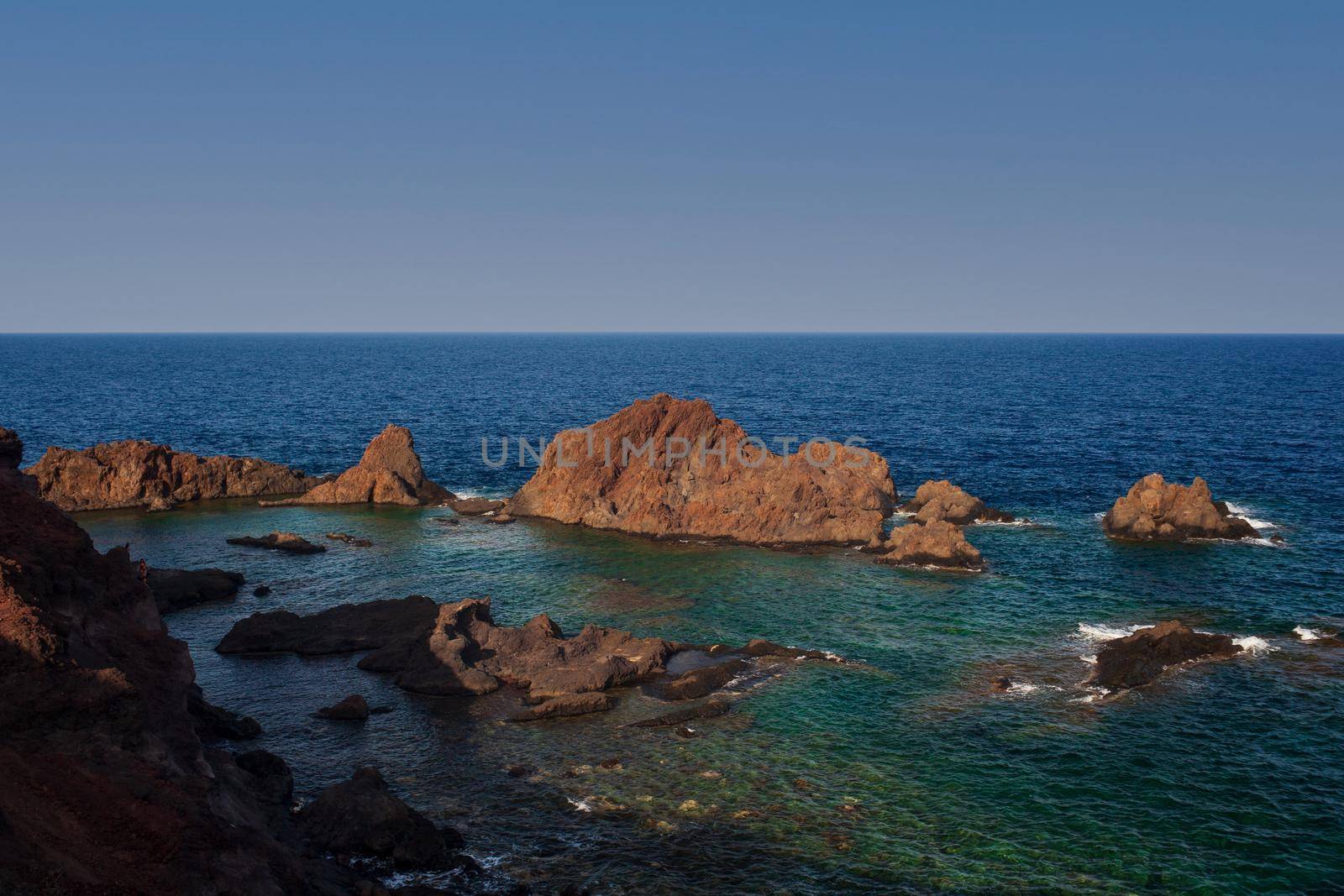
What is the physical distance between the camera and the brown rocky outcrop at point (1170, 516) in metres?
74.4

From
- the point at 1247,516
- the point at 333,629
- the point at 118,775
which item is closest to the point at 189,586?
the point at 333,629

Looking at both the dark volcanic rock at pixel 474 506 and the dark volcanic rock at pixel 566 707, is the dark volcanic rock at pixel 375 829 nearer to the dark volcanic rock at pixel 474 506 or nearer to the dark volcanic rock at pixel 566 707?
the dark volcanic rock at pixel 566 707

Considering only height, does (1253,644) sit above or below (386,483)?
below

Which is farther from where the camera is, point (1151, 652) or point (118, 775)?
point (1151, 652)

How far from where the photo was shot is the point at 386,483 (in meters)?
91.2

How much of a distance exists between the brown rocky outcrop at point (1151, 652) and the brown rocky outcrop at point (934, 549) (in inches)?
640

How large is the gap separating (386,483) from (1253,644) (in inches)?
2872

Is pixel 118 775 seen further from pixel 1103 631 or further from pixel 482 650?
pixel 1103 631

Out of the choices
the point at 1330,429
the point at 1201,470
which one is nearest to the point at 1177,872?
the point at 1201,470

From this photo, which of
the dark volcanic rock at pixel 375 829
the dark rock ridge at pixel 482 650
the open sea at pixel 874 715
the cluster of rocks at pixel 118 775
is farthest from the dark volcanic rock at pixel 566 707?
the cluster of rocks at pixel 118 775

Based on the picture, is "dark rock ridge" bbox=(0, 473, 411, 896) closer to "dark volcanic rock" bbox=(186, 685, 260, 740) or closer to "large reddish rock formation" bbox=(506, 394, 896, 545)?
"dark volcanic rock" bbox=(186, 685, 260, 740)

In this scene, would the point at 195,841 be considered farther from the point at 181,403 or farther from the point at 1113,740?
the point at 181,403

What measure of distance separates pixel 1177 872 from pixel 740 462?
176ft

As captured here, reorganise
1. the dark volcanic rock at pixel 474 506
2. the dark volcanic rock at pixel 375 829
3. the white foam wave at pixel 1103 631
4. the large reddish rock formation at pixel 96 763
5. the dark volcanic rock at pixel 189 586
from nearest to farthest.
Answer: the large reddish rock formation at pixel 96 763 < the dark volcanic rock at pixel 375 829 < the white foam wave at pixel 1103 631 < the dark volcanic rock at pixel 189 586 < the dark volcanic rock at pixel 474 506
